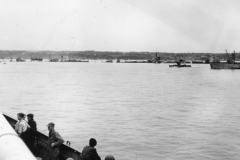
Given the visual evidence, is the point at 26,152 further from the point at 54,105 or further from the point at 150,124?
the point at 54,105

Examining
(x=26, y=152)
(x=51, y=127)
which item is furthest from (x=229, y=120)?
(x=26, y=152)

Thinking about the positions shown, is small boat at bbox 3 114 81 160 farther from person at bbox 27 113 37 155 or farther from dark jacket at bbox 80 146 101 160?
dark jacket at bbox 80 146 101 160

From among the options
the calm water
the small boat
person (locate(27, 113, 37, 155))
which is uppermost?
person (locate(27, 113, 37, 155))

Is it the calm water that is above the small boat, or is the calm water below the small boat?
below

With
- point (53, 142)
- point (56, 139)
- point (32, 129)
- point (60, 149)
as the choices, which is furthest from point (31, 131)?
point (56, 139)

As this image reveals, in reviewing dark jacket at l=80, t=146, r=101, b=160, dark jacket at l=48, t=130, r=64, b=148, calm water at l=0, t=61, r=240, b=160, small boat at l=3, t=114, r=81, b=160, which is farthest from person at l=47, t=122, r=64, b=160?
calm water at l=0, t=61, r=240, b=160

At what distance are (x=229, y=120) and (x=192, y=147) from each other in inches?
522

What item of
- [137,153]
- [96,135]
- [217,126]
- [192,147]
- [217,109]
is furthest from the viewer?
[217,109]

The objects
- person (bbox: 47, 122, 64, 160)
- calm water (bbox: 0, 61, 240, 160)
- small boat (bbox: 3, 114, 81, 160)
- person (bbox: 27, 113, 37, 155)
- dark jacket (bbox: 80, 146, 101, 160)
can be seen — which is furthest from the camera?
calm water (bbox: 0, 61, 240, 160)

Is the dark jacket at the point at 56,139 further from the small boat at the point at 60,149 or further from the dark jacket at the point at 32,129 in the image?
the dark jacket at the point at 32,129

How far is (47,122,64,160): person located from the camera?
11.5 metres

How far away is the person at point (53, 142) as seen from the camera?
451 inches

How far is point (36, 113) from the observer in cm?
4072

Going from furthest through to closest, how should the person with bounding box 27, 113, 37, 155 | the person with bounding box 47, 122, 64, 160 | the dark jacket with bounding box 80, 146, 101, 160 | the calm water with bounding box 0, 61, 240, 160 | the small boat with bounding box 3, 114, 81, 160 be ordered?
the calm water with bounding box 0, 61, 240, 160 → the person with bounding box 27, 113, 37, 155 → the small boat with bounding box 3, 114, 81, 160 → the person with bounding box 47, 122, 64, 160 → the dark jacket with bounding box 80, 146, 101, 160
